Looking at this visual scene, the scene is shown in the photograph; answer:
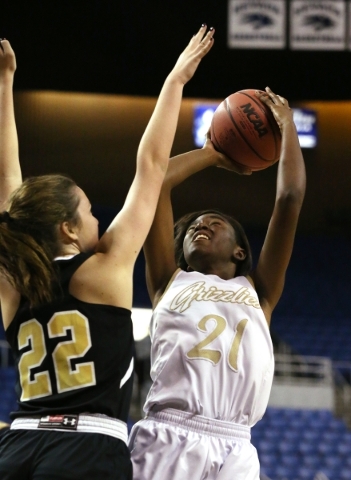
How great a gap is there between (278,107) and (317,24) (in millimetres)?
10983

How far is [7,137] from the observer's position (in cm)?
253

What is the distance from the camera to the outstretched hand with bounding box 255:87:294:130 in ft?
9.78

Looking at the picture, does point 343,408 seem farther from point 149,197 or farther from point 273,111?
point 149,197

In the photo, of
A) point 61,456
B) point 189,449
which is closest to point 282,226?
point 189,449

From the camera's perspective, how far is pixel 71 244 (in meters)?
2.18

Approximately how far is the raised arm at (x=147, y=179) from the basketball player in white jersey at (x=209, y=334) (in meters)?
0.50

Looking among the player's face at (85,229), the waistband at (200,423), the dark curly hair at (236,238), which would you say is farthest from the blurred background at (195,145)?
the player's face at (85,229)

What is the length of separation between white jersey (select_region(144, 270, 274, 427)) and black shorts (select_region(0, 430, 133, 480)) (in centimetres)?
61

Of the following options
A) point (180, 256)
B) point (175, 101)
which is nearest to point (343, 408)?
point (180, 256)

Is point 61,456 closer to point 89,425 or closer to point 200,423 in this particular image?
point 89,425

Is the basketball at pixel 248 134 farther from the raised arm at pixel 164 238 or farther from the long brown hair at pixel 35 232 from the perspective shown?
the long brown hair at pixel 35 232

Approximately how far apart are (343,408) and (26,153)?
7897 mm

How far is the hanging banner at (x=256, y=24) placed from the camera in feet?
43.7

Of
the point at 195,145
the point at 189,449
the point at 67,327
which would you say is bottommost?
the point at 195,145
